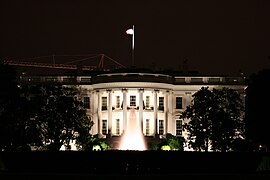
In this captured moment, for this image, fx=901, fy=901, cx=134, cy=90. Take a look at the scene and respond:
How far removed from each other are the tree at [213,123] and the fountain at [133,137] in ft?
16.2

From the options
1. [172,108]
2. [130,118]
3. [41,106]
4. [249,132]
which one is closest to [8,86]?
[41,106]

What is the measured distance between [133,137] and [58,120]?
9910 millimetres

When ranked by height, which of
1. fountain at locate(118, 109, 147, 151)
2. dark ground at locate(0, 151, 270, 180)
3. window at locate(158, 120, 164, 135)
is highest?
window at locate(158, 120, 164, 135)

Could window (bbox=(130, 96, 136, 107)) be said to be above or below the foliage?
above

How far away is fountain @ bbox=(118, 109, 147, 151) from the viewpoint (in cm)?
8950

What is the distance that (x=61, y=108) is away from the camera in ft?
290

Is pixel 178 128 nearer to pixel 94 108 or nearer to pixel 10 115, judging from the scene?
pixel 94 108

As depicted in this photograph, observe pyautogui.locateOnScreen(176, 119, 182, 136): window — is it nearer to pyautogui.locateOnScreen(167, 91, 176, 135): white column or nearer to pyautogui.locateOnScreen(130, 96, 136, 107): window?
pyautogui.locateOnScreen(167, 91, 176, 135): white column

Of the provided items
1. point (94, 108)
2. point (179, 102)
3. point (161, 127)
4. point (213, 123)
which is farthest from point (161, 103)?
point (213, 123)

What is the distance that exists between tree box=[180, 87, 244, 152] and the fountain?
4.94 meters

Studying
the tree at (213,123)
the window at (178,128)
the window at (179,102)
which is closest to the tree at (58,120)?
the tree at (213,123)

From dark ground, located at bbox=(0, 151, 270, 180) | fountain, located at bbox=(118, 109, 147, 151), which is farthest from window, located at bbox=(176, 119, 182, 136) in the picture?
dark ground, located at bbox=(0, 151, 270, 180)

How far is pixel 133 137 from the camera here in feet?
308

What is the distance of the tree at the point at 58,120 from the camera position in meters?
86.5
